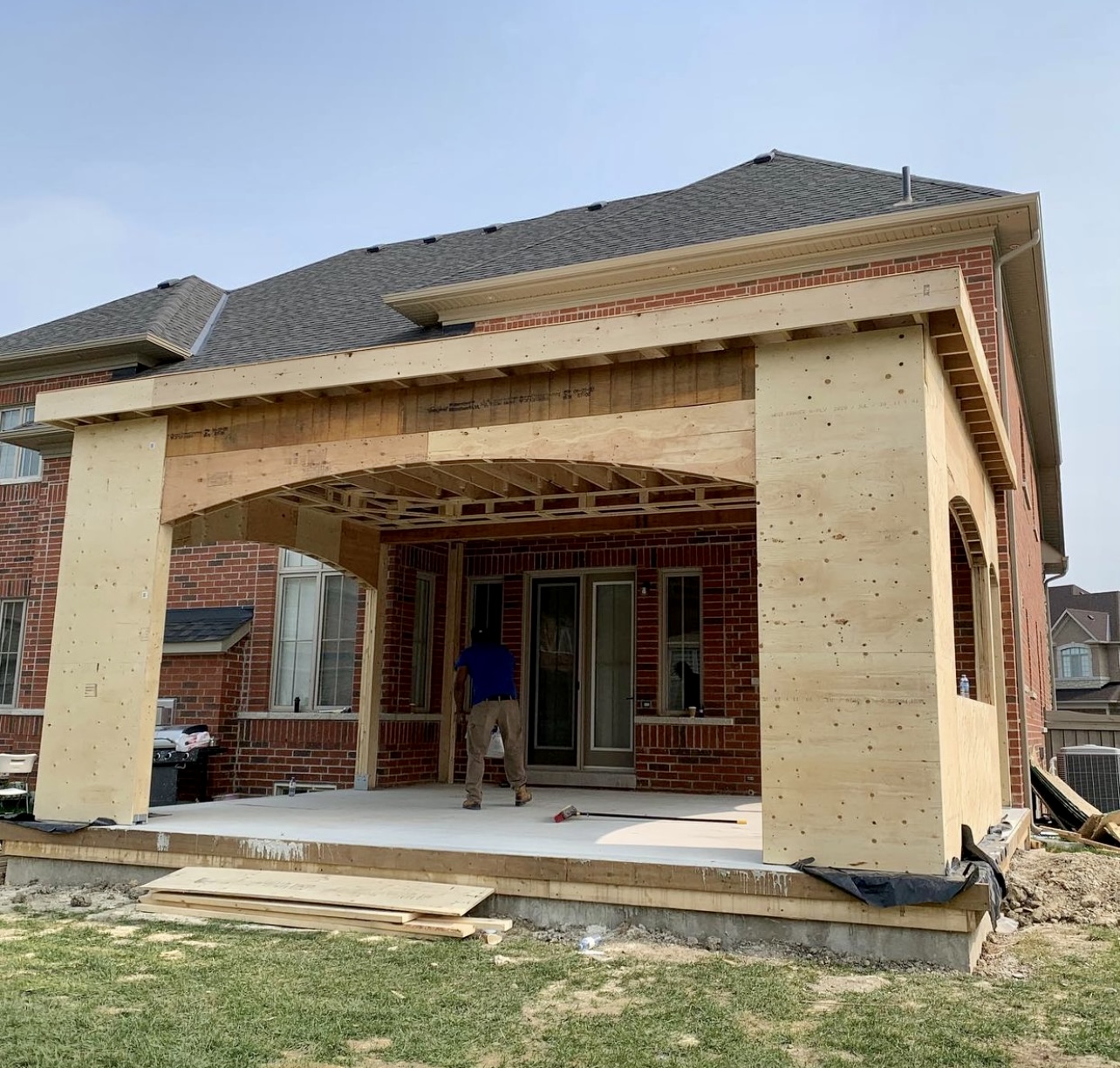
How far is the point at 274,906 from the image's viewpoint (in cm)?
628

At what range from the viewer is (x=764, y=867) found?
5680mm

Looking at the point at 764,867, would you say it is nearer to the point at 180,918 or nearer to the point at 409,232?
the point at 180,918

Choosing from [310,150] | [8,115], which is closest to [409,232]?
[310,150]

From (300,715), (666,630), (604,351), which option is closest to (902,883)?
(604,351)

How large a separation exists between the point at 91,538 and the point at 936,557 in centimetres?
637

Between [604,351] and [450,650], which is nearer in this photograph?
[604,351]

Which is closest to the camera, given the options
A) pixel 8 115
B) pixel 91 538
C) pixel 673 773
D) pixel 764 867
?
pixel 764 867

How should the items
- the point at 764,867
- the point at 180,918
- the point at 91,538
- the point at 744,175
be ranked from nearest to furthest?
the point at 764,867 → the point at 180,918 → the point at 91,538 → the point at 744,175

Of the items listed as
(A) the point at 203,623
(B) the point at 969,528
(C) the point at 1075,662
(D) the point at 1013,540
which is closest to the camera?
(B) the point at 969,528

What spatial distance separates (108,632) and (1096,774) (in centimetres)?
1160

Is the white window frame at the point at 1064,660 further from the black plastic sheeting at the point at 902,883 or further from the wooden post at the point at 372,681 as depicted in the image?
the black plastic sheeting at the point at 902,883

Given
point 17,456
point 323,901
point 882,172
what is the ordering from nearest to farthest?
point 323,901 → point 882,172 → point 17,456

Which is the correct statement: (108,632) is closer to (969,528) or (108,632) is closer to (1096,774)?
(969,528)

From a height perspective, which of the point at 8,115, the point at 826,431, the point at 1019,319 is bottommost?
the point at 826,431
